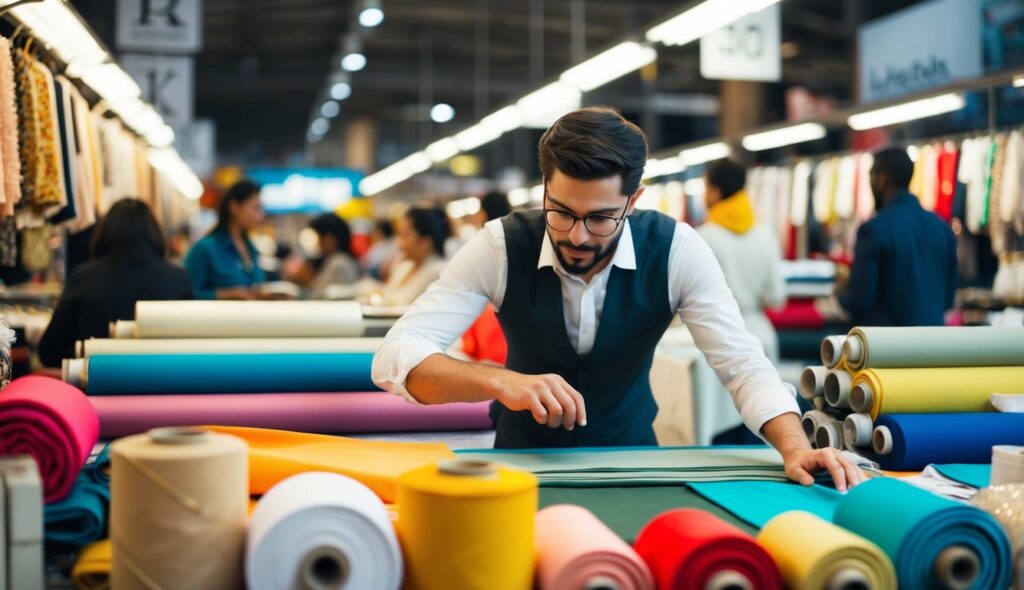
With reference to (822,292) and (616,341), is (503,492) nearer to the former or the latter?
(616,341)

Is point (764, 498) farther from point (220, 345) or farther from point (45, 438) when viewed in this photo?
point (220, 345)

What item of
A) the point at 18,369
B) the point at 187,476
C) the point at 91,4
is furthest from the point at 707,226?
the point at 91,4

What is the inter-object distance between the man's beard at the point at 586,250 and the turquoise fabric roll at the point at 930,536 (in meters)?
0.95

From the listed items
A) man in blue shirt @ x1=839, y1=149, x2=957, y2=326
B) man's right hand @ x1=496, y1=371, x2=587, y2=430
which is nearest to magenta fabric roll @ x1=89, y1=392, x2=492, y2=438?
man's right hand @ x1=496, y1=371, x2=587, y2=430

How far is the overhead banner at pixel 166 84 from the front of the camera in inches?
395

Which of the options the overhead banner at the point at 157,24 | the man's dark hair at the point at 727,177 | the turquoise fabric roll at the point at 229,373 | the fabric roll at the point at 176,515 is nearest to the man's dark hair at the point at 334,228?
the overhead banner at the point at 157,24

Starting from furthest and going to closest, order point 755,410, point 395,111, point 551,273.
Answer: point 395,111, point 551,273, point 755,410

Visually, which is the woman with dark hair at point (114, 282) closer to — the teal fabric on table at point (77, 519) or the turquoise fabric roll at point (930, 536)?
the teal fabric on table at point (77, 519)

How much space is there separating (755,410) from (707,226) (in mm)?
3406

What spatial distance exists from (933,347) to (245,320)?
6.64 feet

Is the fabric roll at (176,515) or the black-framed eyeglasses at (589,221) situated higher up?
the black-framed eyeglasses at (589,221)

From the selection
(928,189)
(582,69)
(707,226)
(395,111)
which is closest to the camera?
(707,226)

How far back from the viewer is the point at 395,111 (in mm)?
28406

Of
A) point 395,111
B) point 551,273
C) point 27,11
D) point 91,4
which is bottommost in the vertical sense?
point 551,273
